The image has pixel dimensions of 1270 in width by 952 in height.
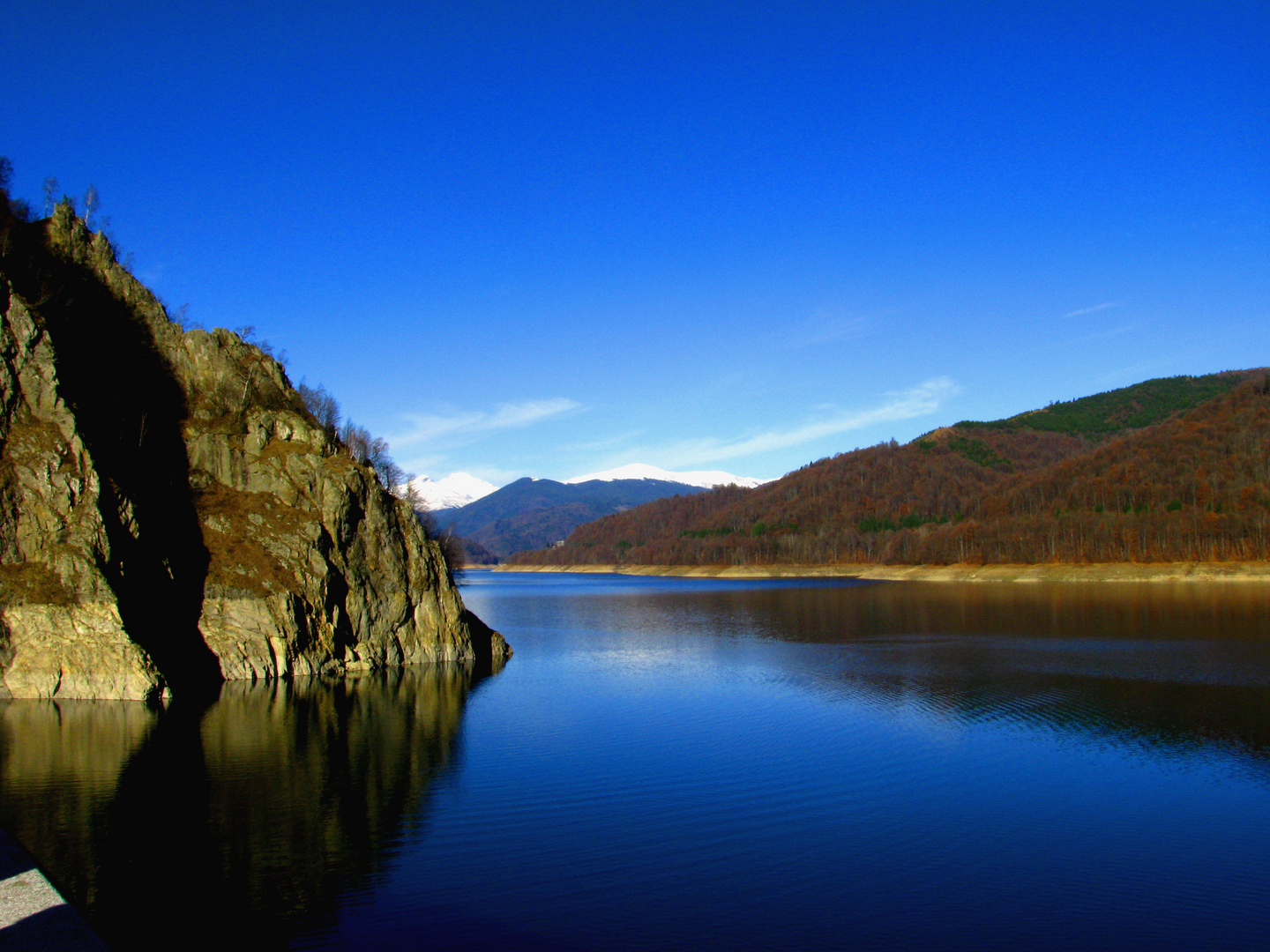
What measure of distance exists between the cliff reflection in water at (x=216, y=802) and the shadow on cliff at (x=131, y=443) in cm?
433

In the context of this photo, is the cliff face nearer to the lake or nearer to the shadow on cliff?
the shadow on cliff

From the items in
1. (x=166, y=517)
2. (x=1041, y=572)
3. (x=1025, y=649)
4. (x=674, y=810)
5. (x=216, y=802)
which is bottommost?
(x=1041, y=572)

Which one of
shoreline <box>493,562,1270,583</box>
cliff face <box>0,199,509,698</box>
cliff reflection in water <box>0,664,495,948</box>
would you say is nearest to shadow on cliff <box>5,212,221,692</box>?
cliff face <box>0,199,509,698</box>

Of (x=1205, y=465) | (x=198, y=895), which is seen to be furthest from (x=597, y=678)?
(x=1205, y=465)

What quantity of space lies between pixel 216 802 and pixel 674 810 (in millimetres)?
10907

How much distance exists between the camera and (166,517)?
1491 inches

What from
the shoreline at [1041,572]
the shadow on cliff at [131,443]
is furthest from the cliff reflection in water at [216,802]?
the shoreline at [1041,572]

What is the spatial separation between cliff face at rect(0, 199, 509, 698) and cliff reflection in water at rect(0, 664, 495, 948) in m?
3.94

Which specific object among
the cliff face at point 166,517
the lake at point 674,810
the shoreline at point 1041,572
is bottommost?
the shoreline at point 1041,572

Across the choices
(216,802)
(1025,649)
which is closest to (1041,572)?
(1025,649)

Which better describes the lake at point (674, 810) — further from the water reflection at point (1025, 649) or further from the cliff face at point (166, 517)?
the cliff face at point (166, 517)

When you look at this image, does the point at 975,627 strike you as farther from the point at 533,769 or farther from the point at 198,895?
the point at 198,895

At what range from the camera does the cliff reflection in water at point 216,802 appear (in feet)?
45.4

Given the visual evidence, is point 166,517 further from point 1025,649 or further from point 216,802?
point 1025,649
